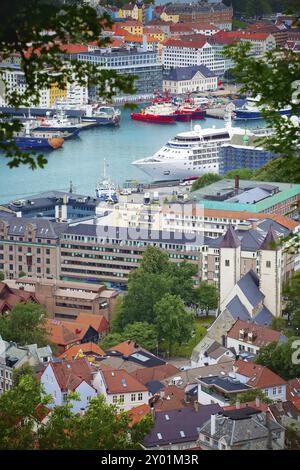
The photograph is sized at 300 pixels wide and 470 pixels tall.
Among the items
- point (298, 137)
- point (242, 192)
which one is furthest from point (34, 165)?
point (242, 192)

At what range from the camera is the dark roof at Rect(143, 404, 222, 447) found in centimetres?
943

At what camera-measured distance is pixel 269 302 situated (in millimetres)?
14289

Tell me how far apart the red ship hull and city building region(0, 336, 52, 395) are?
18045 millimetres

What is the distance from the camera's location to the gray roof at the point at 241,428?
8781mm

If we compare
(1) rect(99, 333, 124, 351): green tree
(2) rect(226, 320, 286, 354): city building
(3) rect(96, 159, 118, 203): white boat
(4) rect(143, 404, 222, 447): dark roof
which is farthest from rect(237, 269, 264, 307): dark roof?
(3) rect(96, 159, 118, 203): white boat

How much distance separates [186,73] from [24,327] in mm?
22172

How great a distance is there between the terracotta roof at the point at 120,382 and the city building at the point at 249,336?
170cm

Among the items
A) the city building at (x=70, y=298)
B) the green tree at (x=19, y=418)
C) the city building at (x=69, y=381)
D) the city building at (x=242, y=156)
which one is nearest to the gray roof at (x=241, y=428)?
the green tree at (x=19, y=418)

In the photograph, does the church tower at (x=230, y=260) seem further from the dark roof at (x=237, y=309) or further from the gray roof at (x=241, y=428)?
the gray roof at (x=241, y=428)

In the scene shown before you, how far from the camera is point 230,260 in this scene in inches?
583

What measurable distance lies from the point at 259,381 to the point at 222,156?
1236 cm

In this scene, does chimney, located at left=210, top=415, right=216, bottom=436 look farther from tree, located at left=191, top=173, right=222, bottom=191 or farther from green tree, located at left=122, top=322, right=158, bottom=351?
tree, located at left=191, top=173, right=222, bottom=191

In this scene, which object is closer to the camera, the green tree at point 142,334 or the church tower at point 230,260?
the green tree at point 142,334

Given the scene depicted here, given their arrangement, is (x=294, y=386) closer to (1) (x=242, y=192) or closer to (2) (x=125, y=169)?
(1) (x=242, y=192)
